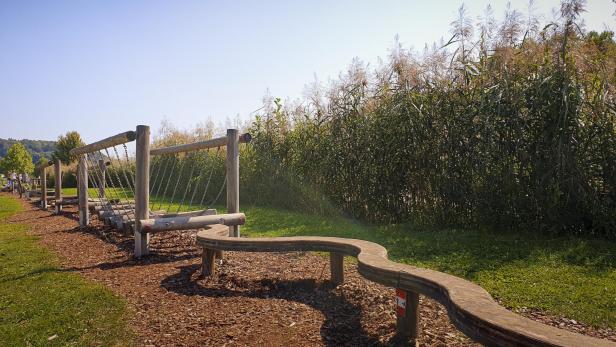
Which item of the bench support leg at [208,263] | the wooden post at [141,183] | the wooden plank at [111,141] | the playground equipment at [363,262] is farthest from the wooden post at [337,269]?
the wooden plank at [111,141]

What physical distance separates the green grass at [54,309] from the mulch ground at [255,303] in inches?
6.5

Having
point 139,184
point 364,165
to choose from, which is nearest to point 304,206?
point 364,165

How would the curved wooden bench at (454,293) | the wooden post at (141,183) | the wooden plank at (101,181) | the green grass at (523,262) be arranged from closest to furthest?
the curved wooden bench at (454,293)
the green grass at (523,262)
the wooden post at (141,183)
the wooden plank at (101,181)

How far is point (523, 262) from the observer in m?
4.34

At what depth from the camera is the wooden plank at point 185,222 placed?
526 centimetres

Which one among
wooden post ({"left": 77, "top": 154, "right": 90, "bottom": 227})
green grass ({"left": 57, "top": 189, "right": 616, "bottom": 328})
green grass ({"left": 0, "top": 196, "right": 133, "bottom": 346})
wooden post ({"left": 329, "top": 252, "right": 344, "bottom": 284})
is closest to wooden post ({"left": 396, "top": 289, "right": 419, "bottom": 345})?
green grass ({"left": 57, "top": 189, "right": 616, "bottom": 328})

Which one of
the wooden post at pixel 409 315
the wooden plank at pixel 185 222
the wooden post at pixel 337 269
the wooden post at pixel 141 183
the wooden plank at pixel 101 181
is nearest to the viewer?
the wooden post at pixel 409 315

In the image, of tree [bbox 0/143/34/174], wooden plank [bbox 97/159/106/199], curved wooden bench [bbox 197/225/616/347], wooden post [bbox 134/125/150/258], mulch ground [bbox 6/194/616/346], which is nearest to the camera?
curved wooden bench [bbox 197/225/616/347]

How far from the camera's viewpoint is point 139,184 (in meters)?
5.38

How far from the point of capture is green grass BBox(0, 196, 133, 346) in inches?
115

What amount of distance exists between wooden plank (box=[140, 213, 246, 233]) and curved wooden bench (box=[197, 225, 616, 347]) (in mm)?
1325

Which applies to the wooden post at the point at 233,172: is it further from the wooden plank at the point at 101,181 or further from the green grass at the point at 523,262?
the wooden plank at the point at 101,181

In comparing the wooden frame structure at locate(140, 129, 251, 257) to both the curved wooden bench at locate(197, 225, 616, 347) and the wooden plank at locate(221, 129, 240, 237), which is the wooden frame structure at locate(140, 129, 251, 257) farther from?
the curved wooden bench at locate(197, 225, 616, 347)

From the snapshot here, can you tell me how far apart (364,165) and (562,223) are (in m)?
2.89
